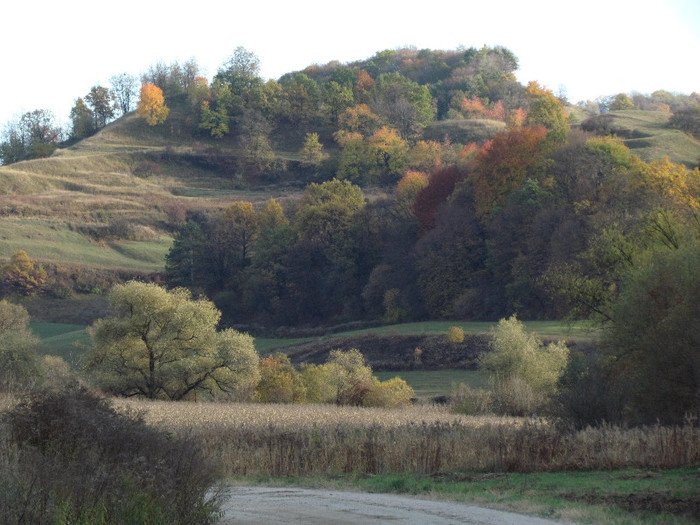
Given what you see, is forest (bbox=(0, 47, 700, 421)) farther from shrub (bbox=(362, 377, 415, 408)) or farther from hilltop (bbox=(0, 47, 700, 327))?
shrub (bbox=(362, 377, 415, 408))

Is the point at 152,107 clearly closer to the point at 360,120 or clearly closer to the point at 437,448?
the point at 360,120

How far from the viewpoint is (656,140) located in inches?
4016

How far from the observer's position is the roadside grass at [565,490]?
12938mm

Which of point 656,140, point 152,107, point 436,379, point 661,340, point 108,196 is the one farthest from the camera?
point 152,107

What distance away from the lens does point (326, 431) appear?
22.6 m

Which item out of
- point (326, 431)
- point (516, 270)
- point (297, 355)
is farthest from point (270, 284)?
point (326, 431)

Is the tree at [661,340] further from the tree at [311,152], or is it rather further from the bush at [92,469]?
the tree at [311,152]

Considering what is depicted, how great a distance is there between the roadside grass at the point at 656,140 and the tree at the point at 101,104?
112m

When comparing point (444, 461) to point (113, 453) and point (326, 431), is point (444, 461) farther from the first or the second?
point (113, 453)

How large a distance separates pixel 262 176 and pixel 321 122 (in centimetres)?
2297

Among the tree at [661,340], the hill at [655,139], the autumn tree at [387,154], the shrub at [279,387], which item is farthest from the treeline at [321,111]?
the tree at [661,340]

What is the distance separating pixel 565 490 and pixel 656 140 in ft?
313

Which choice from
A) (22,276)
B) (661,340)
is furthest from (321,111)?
(661,340)

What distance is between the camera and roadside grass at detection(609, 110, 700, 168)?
94438mm
